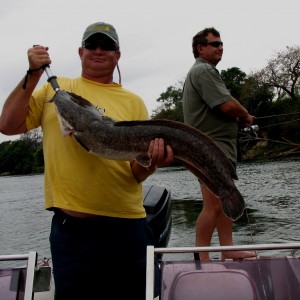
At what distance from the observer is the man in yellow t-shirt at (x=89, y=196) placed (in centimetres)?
270

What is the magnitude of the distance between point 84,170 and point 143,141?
1.35 feet

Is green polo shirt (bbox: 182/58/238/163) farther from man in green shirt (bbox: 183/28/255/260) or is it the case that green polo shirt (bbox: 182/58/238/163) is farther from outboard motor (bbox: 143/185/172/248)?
outboard motor (bbox: 143/185/172/248)

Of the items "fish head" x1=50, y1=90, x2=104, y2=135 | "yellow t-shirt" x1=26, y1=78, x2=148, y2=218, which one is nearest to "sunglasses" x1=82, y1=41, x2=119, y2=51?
"yellow t-shirt" x1=26, y1=78, x2=148, y2=218

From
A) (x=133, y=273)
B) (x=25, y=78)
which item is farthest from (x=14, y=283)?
(x=25, y=78)

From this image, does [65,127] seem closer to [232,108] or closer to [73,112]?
[73,112]

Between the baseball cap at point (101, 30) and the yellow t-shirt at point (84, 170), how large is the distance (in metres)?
0.31

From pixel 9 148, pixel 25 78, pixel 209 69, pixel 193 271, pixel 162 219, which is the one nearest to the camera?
pixel 193 271

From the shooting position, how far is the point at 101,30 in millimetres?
2934

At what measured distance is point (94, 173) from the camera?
2.78 metres

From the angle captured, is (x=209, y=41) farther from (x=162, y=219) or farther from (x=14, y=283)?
(x=14, y=283)

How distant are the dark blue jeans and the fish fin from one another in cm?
39

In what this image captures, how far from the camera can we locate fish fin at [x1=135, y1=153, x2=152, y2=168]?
2.73m

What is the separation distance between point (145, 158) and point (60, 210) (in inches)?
24.4

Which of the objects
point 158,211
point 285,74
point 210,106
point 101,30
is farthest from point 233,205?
point 285,74
